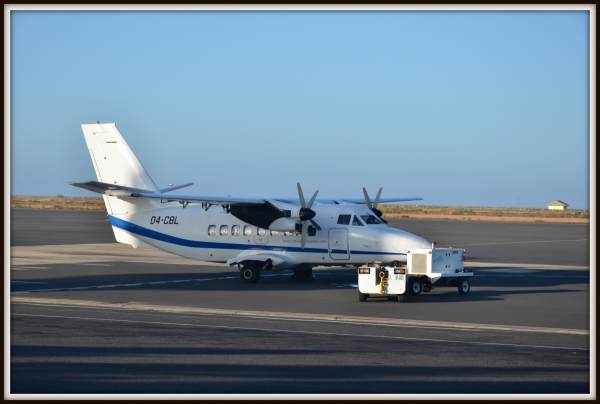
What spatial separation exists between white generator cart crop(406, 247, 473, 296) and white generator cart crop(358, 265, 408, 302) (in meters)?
1.40

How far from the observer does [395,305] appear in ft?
66.9

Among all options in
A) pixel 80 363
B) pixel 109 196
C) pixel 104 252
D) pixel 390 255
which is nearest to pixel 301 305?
pixel 390 255

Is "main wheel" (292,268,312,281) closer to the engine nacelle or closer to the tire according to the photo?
the engine nacelle

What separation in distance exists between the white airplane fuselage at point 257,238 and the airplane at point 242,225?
0.11 ft

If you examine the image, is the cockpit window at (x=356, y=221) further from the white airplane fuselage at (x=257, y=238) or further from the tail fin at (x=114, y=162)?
the tail fin at (x=114, y=162)

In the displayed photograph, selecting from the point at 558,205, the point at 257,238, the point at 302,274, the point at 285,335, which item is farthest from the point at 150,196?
the point at 558,205

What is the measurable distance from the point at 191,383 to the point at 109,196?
19.5 m

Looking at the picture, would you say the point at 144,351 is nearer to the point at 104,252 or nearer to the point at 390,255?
the point at 390,255

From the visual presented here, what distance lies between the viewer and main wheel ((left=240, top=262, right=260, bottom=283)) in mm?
26156

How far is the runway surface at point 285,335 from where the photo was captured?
10.9m

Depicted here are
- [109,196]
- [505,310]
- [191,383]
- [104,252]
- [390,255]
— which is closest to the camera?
[191,383]

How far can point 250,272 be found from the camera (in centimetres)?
2620

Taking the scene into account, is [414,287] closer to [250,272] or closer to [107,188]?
[250,272]

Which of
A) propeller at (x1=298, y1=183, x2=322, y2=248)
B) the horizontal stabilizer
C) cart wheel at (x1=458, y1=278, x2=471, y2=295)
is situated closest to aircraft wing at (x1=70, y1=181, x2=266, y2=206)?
the horizontal stabilizer
